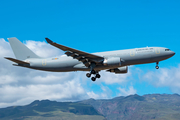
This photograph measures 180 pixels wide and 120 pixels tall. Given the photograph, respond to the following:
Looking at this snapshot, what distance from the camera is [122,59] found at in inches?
1745

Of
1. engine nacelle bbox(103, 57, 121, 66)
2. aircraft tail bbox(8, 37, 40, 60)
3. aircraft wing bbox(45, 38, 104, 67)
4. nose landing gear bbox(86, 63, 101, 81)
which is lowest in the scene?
nose landing gear bbox(86, 63, 101, 81)

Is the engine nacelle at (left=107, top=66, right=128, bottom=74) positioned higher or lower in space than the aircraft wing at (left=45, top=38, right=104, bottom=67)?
lower

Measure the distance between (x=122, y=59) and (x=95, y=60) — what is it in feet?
16.1

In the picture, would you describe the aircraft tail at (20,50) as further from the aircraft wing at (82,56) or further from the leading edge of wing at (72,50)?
the leading edge of wing at (72,50)

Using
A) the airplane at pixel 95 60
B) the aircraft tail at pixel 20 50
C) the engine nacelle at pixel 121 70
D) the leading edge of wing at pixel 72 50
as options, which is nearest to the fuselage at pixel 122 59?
the airplane at pixel 95 60

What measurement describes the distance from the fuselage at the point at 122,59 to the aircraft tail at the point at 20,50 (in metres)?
5.06

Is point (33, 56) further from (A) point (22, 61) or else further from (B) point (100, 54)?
(B) point (100, 54)

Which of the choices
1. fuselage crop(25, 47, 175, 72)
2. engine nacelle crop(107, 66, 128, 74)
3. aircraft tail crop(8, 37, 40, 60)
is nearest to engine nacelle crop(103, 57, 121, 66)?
fuselage crop(25, 47, 175, 72)

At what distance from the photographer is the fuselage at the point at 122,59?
44094mm

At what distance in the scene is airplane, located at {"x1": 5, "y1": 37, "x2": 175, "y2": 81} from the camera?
144ft

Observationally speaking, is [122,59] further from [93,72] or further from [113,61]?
[93,72]

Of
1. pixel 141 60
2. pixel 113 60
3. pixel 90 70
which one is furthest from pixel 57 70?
pixel 141 60

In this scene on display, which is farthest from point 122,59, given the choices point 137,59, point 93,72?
point 93,72

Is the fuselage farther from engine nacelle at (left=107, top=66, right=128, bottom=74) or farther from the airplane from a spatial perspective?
engine nacelle at (left=107, top=66, right=128, bottom=74)
